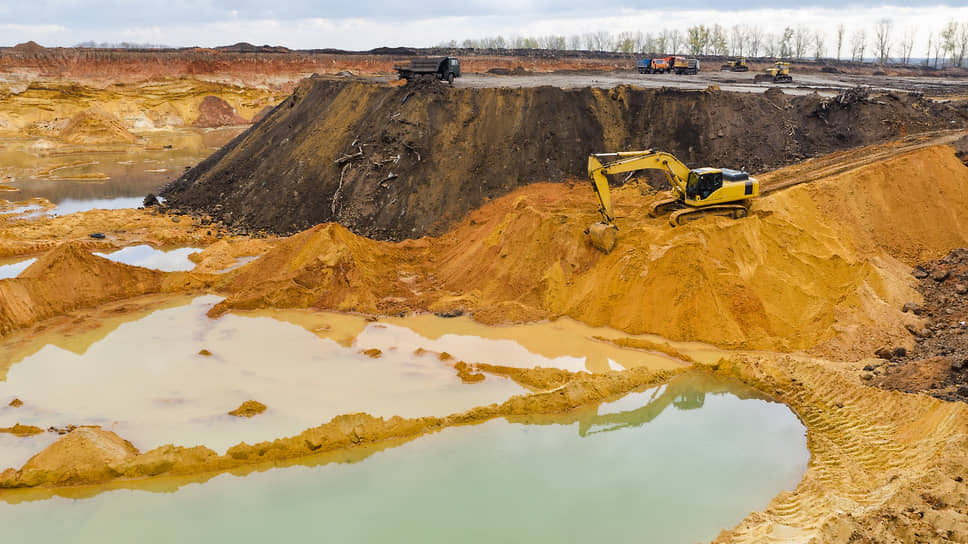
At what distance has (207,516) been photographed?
980 cm

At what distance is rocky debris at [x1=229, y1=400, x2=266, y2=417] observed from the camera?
1233 cm

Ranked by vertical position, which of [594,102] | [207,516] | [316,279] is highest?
[594,102]

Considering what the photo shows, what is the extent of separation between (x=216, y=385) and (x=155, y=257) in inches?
408

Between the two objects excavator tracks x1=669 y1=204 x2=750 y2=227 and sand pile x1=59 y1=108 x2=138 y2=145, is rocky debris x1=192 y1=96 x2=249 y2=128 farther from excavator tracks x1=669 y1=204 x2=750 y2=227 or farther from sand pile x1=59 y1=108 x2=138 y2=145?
excavator tracks x1=669 y1=204 x2=750 y2=227

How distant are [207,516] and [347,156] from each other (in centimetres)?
1639

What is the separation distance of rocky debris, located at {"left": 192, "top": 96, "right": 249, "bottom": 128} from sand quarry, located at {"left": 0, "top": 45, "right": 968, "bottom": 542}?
2648 cm

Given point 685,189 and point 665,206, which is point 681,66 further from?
point 685,189

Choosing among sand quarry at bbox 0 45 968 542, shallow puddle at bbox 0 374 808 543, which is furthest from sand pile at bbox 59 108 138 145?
shallow puddle at bbox 0 374 808 543

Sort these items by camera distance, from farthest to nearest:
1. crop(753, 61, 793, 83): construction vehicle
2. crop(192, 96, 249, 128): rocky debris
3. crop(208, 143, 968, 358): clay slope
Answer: crop(192, 96, 249, 128): rocky debris, crop(753, 61, 793, 83): construction vehicle, crop(208, 143, 968, 358): clay slope

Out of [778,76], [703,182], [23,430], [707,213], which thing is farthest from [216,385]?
[778,76]

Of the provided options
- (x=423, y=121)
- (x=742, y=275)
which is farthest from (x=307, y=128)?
(x=742, y=275)

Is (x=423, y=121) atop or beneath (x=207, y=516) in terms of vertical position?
atop

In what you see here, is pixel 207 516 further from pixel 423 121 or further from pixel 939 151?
pixel 939 151

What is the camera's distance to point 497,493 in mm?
10008
